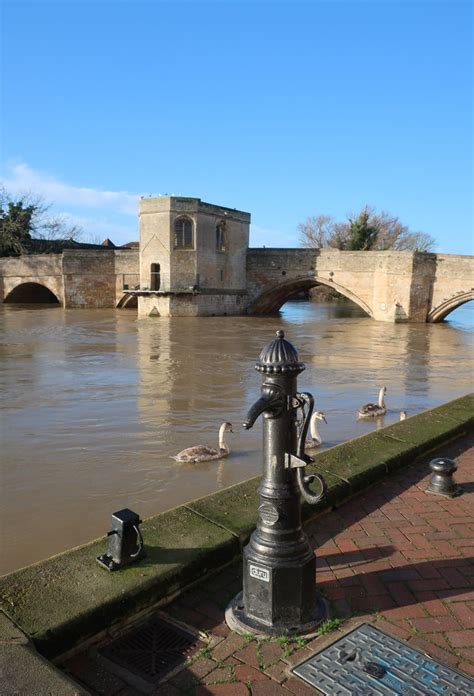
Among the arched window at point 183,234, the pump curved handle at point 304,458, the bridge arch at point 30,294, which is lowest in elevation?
the bridge arch at point 30,294

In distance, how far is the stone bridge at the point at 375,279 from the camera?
94.0ft

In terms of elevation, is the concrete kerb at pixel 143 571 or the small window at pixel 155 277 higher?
the small window at pixel 155 277

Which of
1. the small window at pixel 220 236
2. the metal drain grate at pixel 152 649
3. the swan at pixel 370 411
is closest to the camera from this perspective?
the metal drain grate at pixel 152 649

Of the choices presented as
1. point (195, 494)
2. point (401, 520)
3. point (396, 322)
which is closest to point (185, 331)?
point (396, 322)

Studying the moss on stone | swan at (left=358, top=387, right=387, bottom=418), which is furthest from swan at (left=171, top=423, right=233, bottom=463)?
the moss on stone

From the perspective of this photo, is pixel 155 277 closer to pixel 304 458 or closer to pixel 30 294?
pixel 30 294

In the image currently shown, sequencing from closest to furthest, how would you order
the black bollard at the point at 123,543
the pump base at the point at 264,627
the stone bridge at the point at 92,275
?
the pump base at the point at 264,627, the black bollard at the point at 123,543, the stone bridge at the point at 92,275

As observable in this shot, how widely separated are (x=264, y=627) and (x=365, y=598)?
0.60 metres

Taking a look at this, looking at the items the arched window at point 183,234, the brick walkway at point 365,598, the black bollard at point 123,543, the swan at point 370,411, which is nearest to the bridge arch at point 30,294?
the arched window at point 183,234

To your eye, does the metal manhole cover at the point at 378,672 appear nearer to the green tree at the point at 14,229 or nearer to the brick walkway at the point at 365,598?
the brick walkway at the point at 365,598

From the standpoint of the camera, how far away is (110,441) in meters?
7.67

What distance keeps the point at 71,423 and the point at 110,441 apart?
1.23m

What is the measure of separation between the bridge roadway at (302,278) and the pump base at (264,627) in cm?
2797

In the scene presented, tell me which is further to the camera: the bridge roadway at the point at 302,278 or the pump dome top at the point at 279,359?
the bridge roadway at the point at 302,278
